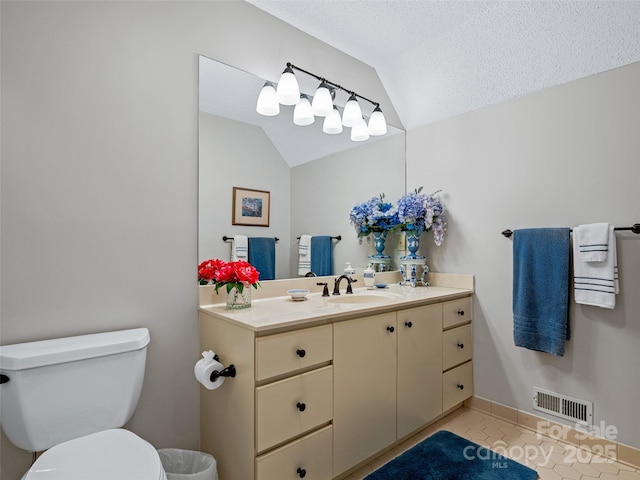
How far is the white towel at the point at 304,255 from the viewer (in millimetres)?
2115

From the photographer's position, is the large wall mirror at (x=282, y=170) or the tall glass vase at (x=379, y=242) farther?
the tall glass vase at (x=379, y=242)

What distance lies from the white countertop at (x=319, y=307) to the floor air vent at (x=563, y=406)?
713mm

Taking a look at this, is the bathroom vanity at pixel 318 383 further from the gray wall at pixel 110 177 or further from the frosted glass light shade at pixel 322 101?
the frosted glass light shade at pixel 322 101

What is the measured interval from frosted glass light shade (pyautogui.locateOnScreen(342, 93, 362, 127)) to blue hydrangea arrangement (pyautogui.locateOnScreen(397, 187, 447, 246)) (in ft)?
2.14

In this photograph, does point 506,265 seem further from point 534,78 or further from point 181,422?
point 181,422

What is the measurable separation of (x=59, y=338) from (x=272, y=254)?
1031 millimetres

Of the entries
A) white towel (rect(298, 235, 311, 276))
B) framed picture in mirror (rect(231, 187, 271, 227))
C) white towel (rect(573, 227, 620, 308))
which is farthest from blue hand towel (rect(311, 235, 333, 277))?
white towel (rect(573, 227, 620, 308))

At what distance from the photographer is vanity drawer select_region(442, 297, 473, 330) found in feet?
7.04

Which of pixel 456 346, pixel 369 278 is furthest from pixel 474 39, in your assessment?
pixel 456 346

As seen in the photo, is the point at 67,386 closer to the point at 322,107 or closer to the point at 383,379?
the point at 383,379

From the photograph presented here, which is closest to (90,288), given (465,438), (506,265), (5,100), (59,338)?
(59,338)

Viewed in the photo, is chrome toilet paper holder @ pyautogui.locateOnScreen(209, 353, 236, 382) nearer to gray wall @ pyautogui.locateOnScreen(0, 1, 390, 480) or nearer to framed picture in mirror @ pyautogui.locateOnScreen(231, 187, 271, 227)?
gray wall @ pyautogui.locateOnScreen(0, 1, 390, 480)

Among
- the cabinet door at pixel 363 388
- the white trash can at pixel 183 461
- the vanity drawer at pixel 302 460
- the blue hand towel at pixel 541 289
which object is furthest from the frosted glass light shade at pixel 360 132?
the white trash can at pixel 183 461

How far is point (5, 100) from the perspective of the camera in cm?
122
